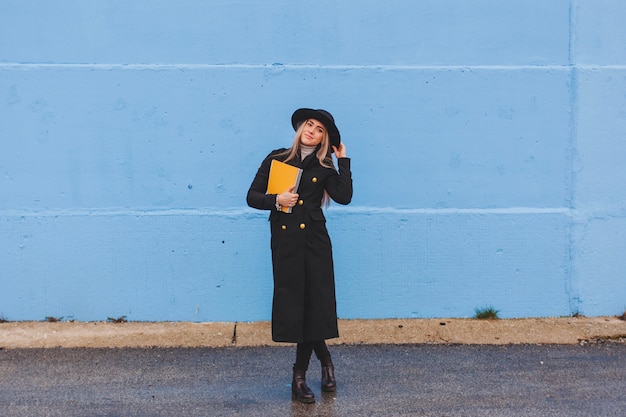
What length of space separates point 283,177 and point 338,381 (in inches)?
56.0

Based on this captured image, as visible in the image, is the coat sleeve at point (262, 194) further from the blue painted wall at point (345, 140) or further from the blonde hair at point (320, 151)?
the blue painted wall at point (345, 140)

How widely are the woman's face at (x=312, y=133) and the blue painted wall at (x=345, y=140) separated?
164 cm

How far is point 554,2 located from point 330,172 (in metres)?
2.92

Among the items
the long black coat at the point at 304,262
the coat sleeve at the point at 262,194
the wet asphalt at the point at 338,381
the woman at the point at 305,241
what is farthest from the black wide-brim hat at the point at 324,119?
the wet asphalt at the point at 338,381

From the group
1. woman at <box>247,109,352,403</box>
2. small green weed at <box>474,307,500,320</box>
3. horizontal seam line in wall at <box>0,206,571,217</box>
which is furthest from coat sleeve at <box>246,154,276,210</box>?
small green weed at <box>474,307,500,320</box>

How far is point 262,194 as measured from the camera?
17.6 ft

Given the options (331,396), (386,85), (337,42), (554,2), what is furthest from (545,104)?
(331,396)

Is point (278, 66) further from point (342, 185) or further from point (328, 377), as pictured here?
point (328, 377)

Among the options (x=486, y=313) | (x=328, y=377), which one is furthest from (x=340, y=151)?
(x=486, y=313)

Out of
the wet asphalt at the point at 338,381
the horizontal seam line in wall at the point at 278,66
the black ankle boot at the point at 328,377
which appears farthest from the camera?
the horizontal seam line in wall at the point at 278,66

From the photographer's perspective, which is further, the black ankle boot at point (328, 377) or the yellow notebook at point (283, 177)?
the black ankle boot at point (328, 377)

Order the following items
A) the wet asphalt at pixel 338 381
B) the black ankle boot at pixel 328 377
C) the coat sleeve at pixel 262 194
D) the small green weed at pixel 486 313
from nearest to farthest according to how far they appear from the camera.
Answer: the wet asphalt at pixel 338 381
the coat sleeve at pixel 262 194
the black ankle boot at pixel 328 377
the small green weed at pixel 486 313

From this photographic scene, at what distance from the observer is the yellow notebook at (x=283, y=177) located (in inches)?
207

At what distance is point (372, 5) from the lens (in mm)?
7027
